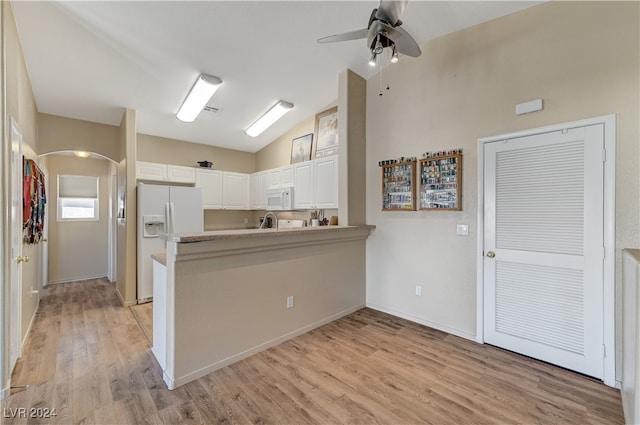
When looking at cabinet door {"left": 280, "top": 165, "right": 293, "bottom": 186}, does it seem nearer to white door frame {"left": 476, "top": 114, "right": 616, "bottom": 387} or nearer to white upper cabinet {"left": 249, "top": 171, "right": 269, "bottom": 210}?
white upper cabinet {"left": 249, "top": 171, "right": 269, "bottom": 210}

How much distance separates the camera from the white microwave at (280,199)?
5043 mm

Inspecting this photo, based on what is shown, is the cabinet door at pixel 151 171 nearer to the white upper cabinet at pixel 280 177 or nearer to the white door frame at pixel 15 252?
the white upper cabinet at pixel 280 177

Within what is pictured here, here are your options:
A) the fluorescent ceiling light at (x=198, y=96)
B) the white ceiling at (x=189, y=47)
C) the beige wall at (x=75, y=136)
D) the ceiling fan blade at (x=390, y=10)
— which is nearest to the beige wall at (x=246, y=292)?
the ceiling fan blade at (x=390, y=10)

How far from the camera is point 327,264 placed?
3.38 meters

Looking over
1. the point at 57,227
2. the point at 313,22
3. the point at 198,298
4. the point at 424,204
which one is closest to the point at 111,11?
the point at 313,22

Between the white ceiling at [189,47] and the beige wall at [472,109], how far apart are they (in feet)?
1.00

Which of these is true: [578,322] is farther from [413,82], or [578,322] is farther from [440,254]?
[413,82]

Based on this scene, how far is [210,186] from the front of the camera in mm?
5570

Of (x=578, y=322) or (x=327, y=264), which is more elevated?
(x=327, y=264)

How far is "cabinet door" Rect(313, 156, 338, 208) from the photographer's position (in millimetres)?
4328

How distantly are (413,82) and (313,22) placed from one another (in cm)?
137

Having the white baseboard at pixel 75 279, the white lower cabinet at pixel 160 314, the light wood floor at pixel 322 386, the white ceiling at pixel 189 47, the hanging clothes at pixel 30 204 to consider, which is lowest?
the light wood floor at pixel 322 386

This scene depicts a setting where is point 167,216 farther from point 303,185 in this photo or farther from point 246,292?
point 246,292

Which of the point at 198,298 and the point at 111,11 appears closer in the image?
the point at 198,298
